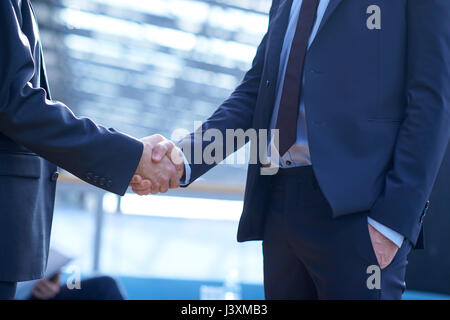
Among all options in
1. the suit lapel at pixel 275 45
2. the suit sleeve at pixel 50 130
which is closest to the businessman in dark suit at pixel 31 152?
the suit sleeve at pixel 50 130

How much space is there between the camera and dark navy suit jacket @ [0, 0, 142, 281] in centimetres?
127

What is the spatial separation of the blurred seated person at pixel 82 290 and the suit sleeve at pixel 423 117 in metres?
1.68

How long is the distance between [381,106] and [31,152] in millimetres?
829

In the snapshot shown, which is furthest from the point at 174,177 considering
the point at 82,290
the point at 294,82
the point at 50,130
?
the point at 82,290

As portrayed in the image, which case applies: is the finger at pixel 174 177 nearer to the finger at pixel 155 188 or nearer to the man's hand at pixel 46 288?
the finger at pixel 155 188

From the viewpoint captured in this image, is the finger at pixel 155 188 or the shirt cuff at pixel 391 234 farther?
the finger at pixel 155 188

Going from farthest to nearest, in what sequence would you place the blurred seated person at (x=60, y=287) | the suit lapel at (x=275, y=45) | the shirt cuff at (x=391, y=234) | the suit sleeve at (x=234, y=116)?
the blurred seated person at (x=60, y=287)
the suit sleeve at (x=234, y=116)
the suit lapel at (x=275, y=45)
the shirt cuff at (x=391, y=234)

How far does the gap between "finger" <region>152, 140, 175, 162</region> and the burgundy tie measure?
0.52 metres

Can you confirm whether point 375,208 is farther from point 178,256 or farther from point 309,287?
point 178,256

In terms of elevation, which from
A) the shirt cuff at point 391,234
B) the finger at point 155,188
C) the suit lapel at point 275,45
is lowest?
the finger at point 155,188

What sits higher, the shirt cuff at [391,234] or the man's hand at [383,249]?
the shirt cuff at [391,234]

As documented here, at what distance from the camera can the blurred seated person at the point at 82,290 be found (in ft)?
8.34

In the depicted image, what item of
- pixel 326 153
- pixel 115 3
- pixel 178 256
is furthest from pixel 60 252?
pixel 115 3

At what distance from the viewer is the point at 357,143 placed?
125cm
